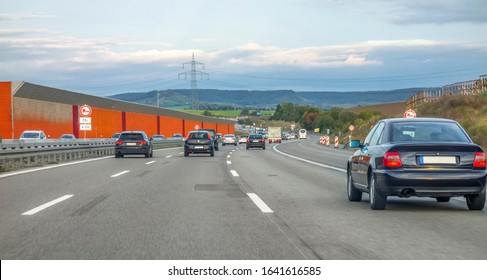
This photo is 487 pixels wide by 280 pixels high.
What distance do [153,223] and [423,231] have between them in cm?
365

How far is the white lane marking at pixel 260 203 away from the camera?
11.4m

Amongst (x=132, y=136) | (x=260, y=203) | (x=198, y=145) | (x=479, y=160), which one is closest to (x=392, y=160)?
(x=479, y=160)

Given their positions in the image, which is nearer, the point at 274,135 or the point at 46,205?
the point at 46,205

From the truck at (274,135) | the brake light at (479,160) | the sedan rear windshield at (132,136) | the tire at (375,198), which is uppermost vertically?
the brake light at (479,160)

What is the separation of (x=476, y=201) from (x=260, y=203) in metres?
3.67

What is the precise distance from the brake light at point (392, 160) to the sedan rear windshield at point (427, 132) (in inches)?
22.7

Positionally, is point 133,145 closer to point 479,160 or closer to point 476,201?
point 476,201

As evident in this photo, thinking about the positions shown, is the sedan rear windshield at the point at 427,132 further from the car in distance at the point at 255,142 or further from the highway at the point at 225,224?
the car in distance at the point at 255,142

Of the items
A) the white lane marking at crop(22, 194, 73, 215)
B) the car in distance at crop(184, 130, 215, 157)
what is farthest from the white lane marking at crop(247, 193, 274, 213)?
the car in distance at crop(184, 130, 215, 157)

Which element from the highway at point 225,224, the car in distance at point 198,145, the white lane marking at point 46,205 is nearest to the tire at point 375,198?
the highway at point 225,224

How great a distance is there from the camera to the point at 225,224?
968cm

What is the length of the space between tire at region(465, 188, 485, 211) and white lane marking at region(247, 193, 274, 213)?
10.6 ft
